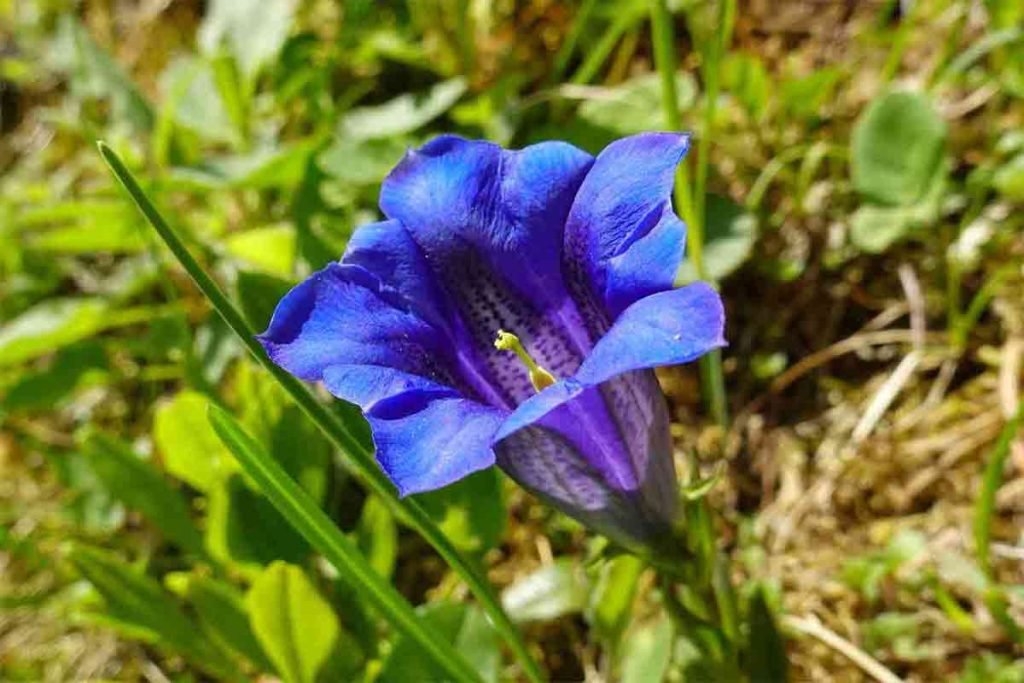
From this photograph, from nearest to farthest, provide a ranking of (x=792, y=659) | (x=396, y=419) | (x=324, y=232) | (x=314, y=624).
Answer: (x=396, y=419) < (x=314, y=624) < (x=792, y=659) < (x=324, y=232)

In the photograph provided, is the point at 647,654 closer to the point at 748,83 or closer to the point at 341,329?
the point at 341,329

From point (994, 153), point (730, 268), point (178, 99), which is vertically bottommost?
point (994, 153)

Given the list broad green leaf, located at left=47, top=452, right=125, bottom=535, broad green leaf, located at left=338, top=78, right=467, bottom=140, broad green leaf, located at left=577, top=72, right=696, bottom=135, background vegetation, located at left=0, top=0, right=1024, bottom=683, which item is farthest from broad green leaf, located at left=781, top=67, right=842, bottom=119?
broad green leaf, located at left=47, top=452, right=125, bottom=535

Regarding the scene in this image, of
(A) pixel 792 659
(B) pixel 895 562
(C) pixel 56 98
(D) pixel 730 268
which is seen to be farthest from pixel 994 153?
(C) pixel 56 98

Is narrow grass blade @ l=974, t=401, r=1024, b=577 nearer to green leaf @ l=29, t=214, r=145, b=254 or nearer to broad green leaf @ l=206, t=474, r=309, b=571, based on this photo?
broad green leaf @ l=206, t=474, r=309, b=571

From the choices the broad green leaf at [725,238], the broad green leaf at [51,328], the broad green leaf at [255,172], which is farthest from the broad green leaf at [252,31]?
the broad green leaf at [725,238]

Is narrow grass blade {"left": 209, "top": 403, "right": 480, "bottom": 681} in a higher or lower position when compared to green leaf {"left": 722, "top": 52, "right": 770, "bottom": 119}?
higher

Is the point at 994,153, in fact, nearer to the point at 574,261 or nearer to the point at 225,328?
the point at 574,261
